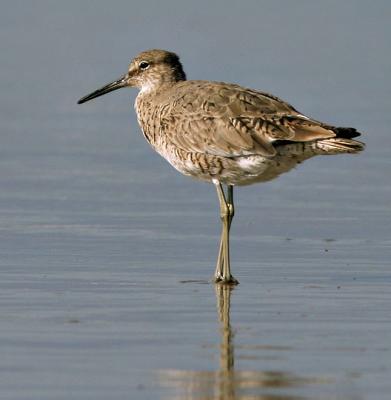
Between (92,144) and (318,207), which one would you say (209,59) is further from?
(318,207)

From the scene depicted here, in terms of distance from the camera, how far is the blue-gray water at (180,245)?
7.16 m

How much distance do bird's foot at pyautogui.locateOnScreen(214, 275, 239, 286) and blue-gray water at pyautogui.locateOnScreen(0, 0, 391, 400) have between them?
0.24ft

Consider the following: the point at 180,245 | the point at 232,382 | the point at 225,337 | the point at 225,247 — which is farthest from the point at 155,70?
the point at 232,382

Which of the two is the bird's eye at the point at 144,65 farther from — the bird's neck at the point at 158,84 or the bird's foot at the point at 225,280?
the bird's foot at the point at 225,280

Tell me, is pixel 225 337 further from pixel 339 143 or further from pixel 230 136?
pixel 230 136

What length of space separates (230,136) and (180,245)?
1006 mm

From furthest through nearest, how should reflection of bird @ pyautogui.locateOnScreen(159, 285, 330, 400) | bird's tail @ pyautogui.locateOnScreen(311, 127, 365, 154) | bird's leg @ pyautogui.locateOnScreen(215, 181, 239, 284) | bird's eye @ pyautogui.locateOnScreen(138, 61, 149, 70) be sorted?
bird's eye @ pyautogui.locateOnScreen(138, 61, 149, 70) < bird's tail @ pyautogui.locateOnScreen(311, 127, 365, 154) < bird's leg @ pyautogui.locateOnScreen(215, 181, 239, 284) < reflection of bird @ pyautogui.locateOnScreen(159, 285, 330, 400)

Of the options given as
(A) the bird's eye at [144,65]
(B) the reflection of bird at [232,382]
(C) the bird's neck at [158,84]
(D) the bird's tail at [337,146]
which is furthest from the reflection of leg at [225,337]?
(A) the bird's eye at [144,65]

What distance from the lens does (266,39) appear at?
2178 centimetres

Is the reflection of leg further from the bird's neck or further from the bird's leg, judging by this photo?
the bird's neck

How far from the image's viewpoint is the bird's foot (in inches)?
371

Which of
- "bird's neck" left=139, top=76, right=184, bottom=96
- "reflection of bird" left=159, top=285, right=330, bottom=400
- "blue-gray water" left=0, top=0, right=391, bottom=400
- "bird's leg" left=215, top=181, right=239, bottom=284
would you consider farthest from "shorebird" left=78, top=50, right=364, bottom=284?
"reflection of bird" left=159, top=285, right=330, bottom=400

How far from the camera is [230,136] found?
33.2 ft

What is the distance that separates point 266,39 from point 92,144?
740 cm
